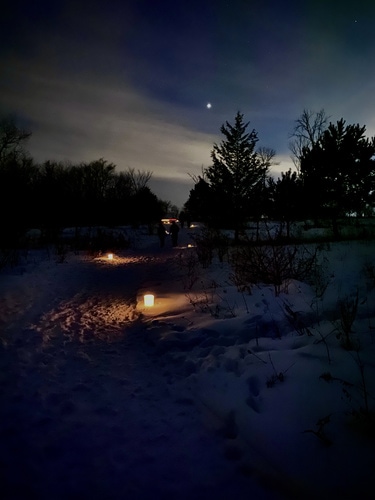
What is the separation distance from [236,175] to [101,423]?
1750 centimetres

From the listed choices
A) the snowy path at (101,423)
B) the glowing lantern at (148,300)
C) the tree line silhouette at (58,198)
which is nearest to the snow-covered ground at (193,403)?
the snowy path at (101,423)

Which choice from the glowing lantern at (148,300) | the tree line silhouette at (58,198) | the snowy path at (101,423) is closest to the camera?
the snowy path at (101,423)

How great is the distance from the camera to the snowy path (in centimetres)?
203

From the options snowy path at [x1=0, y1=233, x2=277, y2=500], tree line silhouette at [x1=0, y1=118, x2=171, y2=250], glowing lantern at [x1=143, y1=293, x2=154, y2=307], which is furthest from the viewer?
tree line silhouette at [x1=0, y1=118, x2=171, y2=250]

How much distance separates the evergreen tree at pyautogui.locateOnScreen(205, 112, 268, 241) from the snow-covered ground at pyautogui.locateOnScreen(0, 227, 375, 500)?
1322cm

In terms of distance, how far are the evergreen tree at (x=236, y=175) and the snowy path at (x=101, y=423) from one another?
46.9 ft

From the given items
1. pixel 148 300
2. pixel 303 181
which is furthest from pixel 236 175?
→ pixel 148 300

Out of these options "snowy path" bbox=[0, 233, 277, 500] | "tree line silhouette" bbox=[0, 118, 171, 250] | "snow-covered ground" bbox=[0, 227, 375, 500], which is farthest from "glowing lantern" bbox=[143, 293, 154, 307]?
"tree line silhouette" bbox=[0, 118, 171, 250]

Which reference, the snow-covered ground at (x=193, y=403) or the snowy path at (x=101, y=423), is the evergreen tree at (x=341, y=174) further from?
the snowy path at (x=101, y=423)

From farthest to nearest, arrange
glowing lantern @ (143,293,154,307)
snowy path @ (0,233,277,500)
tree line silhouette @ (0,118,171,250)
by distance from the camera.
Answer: tree line silhouette @ (0,118,171,250) → glowing lantern @ (143,293,154,307) → snowy path @ (0,233,277,500)

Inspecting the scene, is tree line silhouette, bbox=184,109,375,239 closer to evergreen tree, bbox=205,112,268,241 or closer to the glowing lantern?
evergreen tree, bbox=205,112,268,241

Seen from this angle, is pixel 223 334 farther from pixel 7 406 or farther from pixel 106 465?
pixel 7 406

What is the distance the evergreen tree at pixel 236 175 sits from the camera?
1819 centimetres

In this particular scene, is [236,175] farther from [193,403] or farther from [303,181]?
[193,403]
